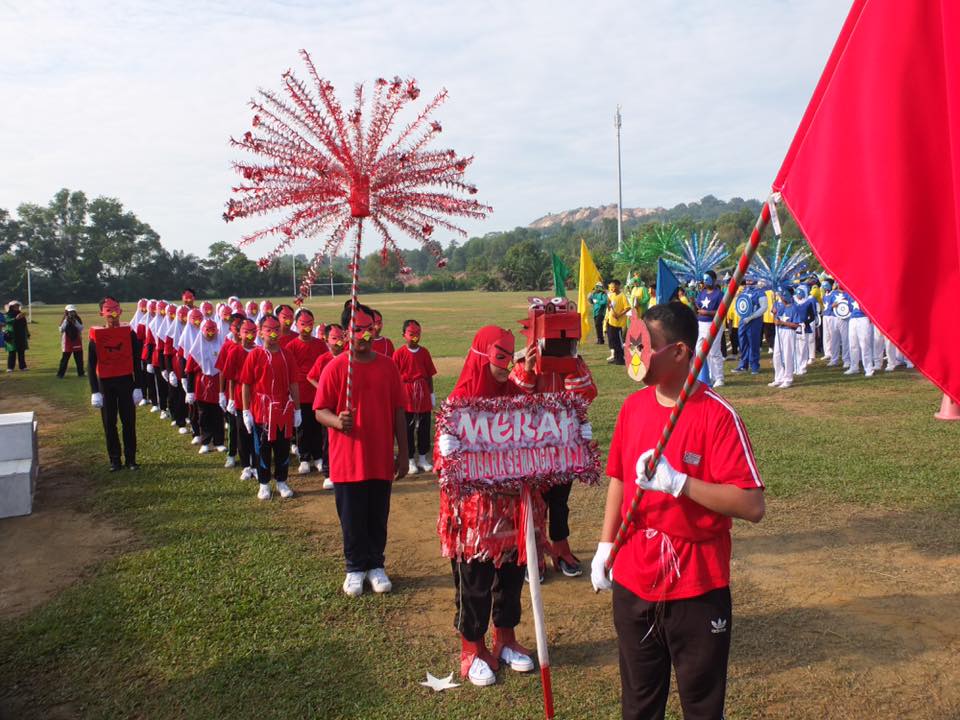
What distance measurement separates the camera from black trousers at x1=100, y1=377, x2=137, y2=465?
10031 mm

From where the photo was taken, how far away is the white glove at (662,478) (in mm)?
2934

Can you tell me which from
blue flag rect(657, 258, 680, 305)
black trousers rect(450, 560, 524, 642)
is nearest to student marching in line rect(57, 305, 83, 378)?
blue flag rect(657, 258, 680, 305)

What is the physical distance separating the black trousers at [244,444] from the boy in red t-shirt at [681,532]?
7458 millimetres

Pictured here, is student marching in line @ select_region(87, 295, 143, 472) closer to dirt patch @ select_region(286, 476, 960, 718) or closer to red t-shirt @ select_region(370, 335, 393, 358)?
red t-shirt @ select_region(370, 335, 393, 358)

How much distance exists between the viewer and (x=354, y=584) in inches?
238

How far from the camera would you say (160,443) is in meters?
12.2

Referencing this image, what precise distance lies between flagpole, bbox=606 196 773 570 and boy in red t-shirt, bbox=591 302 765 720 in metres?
0.06

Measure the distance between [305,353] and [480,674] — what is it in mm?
6061

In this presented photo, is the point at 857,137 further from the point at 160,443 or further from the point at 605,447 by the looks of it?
the point at 160,443

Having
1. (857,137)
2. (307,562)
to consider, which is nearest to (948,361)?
(857,137)

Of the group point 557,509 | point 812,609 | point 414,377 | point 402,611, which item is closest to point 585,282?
point 414,377

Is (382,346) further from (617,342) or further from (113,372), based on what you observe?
(617,342)

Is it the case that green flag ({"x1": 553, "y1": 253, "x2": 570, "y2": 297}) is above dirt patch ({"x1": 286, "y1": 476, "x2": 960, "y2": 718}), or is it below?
above

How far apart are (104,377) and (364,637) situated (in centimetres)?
646
